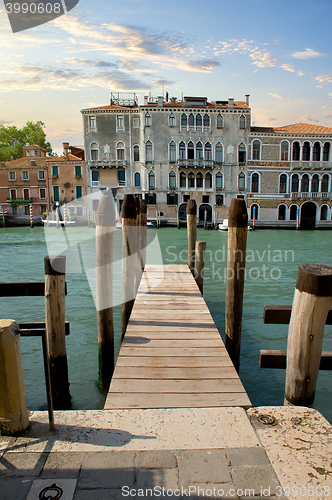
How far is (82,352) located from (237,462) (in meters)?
4.50

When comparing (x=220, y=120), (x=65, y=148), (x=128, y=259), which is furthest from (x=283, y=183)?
(x=128, y=259)

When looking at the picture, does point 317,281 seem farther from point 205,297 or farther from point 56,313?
point 205,297

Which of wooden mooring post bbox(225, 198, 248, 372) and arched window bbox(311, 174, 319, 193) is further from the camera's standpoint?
arched window bbox(311, 174, 319, 193)

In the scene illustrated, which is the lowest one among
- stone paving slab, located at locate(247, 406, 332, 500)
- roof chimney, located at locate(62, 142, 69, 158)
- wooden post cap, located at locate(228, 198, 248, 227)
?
stone paving slab, located at locate(247, 406, 332, 500)

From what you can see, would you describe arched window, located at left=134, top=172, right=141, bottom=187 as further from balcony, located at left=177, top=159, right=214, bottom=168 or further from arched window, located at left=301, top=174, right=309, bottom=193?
arched window, located at left=301, top=174, right=309, bottom=193

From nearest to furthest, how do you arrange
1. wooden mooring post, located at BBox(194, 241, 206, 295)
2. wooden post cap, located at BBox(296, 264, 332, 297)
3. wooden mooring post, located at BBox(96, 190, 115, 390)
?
1. wooden post cap, located at BBox(296, 264, 332, 297)
2. wooden mooring post, located at BBox(96, 190, 115, 390)
3. wooden mooring post, located at BBox(194, 241, 206, 295)

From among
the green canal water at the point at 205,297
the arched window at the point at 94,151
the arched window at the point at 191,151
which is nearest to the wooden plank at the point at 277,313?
the green canal water at the point at 205,297

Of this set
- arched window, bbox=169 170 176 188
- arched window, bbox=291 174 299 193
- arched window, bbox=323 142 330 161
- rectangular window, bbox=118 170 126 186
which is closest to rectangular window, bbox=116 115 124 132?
rectangular window, bbox=118 170 126 186

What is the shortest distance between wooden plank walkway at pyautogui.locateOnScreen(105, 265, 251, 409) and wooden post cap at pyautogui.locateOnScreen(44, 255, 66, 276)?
1011 mm

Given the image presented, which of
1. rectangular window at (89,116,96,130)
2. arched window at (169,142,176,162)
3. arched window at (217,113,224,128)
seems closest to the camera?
arched window at (217,113,224,128)

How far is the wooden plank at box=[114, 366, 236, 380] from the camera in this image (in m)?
3.05

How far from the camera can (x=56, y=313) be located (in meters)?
3.33

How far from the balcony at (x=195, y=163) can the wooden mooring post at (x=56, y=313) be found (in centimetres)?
2897

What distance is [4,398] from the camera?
1.85 metres
